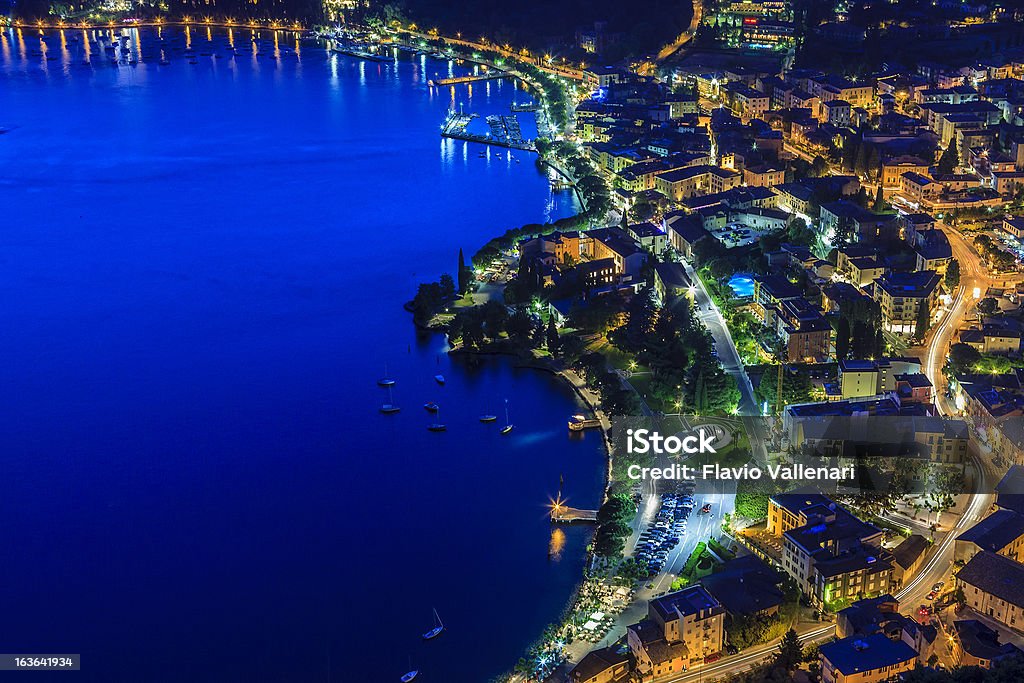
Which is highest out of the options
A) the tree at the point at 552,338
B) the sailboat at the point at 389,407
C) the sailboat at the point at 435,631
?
the tree at the point at 552,338

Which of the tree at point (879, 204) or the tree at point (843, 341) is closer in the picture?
the tree at point (843, 341)

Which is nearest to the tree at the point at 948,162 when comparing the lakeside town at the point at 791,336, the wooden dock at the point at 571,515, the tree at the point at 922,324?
the lakeside town at the point at 791,336

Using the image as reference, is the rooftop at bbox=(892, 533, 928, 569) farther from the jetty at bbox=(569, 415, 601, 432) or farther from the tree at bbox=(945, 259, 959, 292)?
the tree at bbox=(945, 259, 959, 292)

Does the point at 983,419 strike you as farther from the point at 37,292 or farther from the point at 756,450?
the point at 37,292

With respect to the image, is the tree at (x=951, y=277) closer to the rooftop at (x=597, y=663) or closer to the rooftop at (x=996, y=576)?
the rooftop at (x=996, y=576)

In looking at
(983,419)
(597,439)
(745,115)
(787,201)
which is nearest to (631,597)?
(597,439)

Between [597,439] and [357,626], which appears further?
[597,439]
